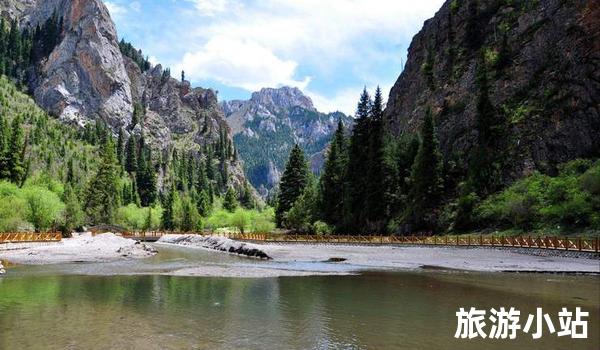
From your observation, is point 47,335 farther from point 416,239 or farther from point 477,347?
point 416,239

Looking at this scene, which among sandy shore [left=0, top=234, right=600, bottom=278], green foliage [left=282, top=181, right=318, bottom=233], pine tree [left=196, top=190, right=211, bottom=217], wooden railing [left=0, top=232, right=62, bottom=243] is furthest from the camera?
pine tree [left=196, top=190, right=211, bottom=217]

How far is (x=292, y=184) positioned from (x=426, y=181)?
40581mm

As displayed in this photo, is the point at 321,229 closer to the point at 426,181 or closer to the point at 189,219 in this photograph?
the point at 426,181

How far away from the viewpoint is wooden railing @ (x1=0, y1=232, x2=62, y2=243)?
61625mm

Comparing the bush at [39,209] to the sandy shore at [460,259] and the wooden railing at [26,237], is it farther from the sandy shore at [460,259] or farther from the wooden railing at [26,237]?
the sandy shore at [460,259]

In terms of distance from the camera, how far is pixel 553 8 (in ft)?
265

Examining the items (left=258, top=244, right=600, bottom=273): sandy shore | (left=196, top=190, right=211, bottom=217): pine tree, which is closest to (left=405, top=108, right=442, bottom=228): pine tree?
(left=258, top=244, right=600, bottom=273): sandy shore

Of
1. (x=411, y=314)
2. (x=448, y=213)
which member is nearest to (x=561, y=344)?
(x=411, y=314)

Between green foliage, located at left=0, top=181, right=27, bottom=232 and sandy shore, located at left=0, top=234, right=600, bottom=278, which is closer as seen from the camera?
sandy shore, located at left=0, top=234, right=600, bottom=278

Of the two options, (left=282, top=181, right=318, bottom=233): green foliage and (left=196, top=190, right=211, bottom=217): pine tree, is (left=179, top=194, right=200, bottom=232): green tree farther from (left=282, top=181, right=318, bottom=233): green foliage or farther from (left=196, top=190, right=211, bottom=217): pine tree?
(left=282, top=181, right=318, bottom=233): green foliage

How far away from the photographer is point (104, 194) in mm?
142250

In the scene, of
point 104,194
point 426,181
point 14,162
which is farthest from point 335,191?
point 104,194

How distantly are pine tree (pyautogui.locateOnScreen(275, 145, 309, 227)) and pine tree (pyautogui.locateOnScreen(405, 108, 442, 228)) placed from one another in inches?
1435

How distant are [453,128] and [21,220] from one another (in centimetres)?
7426
